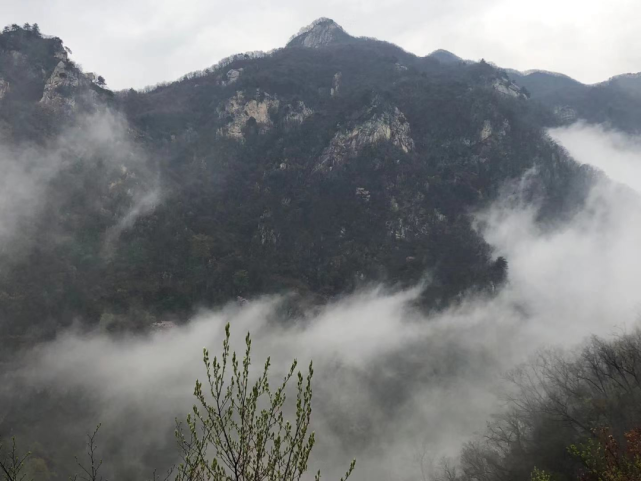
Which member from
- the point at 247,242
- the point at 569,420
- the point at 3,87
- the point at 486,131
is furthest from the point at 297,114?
the point at 569,420

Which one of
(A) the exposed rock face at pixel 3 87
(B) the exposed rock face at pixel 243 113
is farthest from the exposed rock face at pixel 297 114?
(A) the exposed rock face at pixel 3 87

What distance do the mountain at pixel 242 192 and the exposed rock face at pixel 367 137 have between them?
22.6 inches

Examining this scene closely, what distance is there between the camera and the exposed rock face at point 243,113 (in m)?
186

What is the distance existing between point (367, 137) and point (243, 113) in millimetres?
59631

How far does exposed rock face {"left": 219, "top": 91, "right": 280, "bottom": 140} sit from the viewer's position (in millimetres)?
186500

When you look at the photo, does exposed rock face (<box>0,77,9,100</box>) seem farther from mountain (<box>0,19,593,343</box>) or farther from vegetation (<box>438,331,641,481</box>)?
vegetation (<box>438,331,641,481</box>)

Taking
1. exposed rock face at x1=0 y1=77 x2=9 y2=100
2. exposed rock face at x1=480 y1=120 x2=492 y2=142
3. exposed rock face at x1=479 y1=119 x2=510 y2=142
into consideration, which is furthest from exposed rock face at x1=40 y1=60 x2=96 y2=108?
exposed rock face at x1=479 y1=119 x2=510 y2=142

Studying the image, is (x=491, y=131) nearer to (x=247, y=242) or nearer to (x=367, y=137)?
(x=367, y=137)

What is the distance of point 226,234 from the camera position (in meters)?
153

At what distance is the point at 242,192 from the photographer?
555 ft

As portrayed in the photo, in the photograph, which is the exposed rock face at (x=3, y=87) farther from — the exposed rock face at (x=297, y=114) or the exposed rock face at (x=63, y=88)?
the exposed rock face at (x=297, y=114)

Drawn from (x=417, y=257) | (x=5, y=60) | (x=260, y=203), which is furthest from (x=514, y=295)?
(x=5, y=60)

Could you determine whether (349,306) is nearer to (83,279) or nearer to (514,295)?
(514,295)

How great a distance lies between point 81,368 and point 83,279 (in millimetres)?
26477
